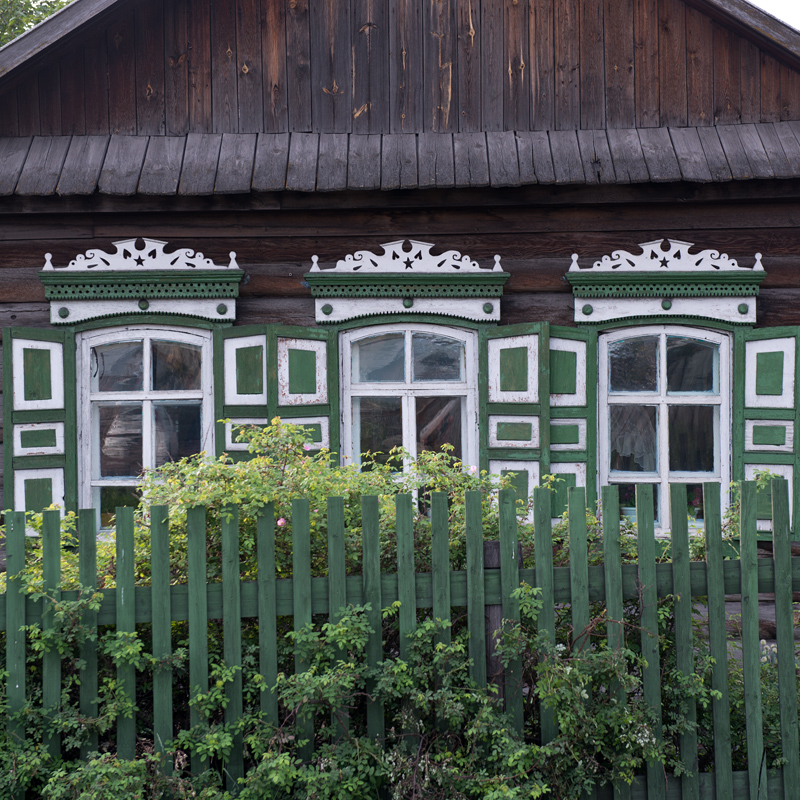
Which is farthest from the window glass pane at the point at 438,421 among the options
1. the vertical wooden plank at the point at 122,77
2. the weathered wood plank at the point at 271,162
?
the vertical wooden plank at the point at 122,77

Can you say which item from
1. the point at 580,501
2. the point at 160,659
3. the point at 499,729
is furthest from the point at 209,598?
the point at 580,501

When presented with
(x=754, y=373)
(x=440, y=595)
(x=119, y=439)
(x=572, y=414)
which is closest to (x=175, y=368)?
(x=119, y=439)

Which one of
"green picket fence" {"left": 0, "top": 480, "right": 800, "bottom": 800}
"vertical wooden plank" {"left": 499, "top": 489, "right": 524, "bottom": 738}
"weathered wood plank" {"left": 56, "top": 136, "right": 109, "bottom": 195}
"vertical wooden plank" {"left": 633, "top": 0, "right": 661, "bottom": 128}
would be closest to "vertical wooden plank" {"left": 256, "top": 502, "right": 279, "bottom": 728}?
"green picket fence" {"left": 0, "top": 480, "right": 800, "bottom": 800}

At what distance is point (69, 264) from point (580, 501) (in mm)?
3787

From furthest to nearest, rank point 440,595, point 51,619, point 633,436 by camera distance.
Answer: point 633,436 → point 440,595 → point 51,619

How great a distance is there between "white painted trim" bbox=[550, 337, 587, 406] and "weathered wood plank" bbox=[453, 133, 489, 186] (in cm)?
115

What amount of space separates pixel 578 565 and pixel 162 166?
3.72 m

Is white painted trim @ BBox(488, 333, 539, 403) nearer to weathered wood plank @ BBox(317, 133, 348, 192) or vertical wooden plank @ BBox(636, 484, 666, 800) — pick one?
weathered wood plank @ BBox(317, 133, 348, 192)

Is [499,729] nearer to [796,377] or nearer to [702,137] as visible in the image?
[796,377]

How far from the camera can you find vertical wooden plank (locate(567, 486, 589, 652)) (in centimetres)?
267

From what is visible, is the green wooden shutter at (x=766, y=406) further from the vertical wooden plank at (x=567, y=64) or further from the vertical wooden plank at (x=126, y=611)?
the vertical wooden plank at (x=126, y=611)

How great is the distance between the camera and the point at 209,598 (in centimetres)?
264

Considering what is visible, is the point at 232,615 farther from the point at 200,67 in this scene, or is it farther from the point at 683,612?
the point at 200,67

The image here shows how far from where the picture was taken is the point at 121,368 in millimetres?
4809
